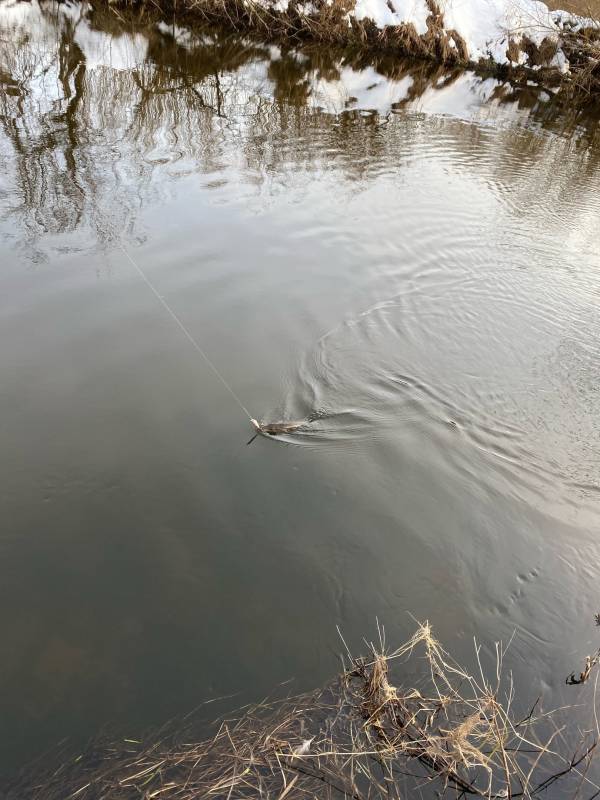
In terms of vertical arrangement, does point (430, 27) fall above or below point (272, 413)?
above

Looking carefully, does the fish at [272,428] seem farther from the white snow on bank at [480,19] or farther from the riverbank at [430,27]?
the white snow on bank at [480,19]

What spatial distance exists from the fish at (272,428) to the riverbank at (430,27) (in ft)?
51.4

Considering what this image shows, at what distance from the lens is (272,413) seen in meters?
4.69

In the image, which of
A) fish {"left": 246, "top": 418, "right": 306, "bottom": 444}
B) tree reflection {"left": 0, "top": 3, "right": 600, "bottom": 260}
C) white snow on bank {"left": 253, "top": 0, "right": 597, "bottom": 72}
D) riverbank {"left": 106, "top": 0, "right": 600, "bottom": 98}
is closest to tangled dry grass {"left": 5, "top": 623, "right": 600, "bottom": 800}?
fish {"left": 246, "top": 418, "right": 306, "bottom": 444}

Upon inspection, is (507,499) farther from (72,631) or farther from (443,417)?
(72,631)

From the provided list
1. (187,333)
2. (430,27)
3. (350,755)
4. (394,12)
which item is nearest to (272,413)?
(187,333)

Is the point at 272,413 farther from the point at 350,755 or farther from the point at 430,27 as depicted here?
the point at 430,27

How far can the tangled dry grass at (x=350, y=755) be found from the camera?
2.57 metres

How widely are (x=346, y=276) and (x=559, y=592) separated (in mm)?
3989

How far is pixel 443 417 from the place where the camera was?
4.84 metres

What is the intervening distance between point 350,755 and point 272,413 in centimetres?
254

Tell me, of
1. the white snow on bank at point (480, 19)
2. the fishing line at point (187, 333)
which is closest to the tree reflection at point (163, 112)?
the fishing line at point (187, 333)

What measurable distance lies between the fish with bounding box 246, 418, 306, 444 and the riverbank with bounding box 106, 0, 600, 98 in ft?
51.4

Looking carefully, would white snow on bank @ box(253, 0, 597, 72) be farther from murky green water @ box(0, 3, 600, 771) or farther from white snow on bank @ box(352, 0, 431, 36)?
murky green water @ box(0, 3, 600, 771)
